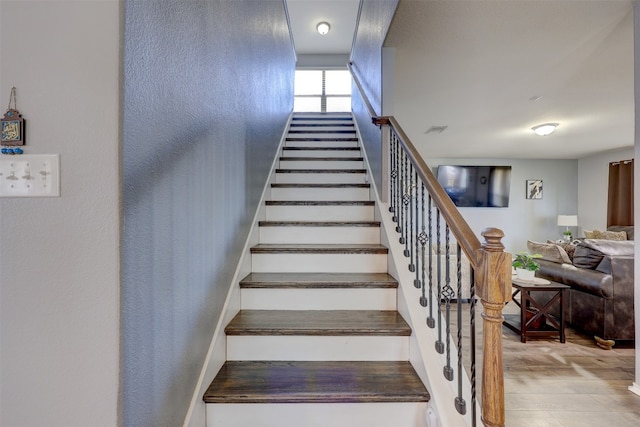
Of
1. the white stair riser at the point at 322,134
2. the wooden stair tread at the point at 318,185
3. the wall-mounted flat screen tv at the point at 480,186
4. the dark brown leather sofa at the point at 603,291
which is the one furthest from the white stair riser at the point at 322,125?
the wall-mounted flat screen tv at the point at 480,186

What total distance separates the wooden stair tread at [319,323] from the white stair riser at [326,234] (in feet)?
2.14

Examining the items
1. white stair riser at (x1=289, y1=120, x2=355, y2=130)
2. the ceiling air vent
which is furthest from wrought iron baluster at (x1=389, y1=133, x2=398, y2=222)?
the ceiling air vent

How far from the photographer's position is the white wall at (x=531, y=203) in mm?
7258

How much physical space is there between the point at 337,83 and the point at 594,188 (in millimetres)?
6244

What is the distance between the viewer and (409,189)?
1.97 meters

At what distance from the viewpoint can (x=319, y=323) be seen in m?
1.60

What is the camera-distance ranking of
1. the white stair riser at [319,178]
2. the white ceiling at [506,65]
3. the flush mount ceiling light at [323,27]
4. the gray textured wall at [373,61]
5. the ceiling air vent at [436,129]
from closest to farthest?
the white ceiling at [506,65], the gray textured wall at [373,61], the white stair riser at [319,178], the ceiling air vent at [436,129], the flush mount ceiling light at [323,27]

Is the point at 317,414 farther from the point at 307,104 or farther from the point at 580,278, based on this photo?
the point at 307,104

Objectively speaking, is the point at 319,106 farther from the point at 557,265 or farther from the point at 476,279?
the point at 476,279

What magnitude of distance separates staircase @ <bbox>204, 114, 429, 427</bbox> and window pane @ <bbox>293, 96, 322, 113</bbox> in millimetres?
4596

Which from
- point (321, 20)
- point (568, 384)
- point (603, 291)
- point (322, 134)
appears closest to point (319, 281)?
point (568, 384)
